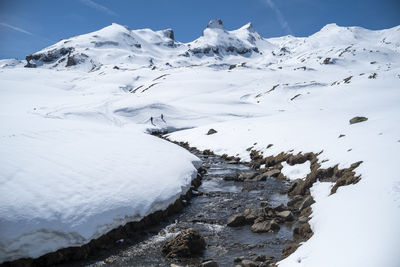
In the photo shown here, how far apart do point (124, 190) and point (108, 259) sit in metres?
3.19

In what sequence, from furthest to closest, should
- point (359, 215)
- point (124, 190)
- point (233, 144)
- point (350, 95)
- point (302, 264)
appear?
point (350, 95), point (233, 144), point (124, 190), point (359, 215), point (302, 264)

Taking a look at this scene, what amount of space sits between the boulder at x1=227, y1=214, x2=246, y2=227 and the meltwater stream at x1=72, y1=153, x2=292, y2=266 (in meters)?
0.23

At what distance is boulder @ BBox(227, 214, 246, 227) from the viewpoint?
12.2 m

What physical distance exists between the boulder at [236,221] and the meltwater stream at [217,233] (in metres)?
0.23

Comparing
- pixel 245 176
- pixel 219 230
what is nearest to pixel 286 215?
pixel 219 230

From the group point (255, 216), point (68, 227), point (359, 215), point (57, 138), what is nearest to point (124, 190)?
point (68, 227)

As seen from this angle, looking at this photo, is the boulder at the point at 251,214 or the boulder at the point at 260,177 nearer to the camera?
the boulder at the point at 251,214

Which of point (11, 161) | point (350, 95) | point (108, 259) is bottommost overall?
point (108, 259)

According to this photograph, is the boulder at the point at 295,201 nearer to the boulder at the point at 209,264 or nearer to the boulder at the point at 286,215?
the boulder at the point at 286,215

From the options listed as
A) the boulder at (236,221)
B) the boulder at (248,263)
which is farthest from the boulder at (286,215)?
the boulder at (248,263)

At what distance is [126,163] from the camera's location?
14992 millimetres

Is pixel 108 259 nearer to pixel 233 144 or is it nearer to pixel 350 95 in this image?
pixel 233 144

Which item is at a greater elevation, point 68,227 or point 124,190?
point 124,190

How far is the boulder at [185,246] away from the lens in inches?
383
